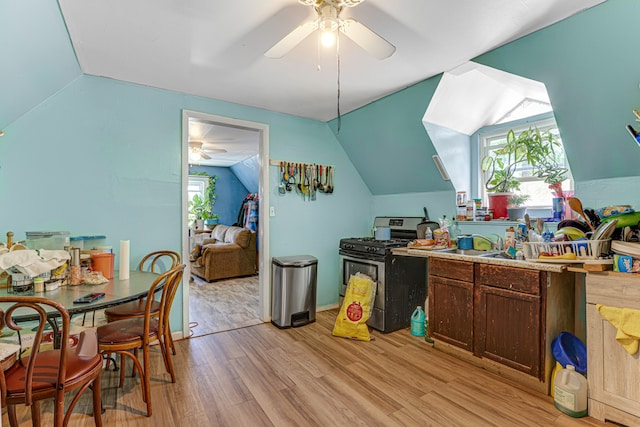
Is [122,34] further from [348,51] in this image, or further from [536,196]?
[536,196]

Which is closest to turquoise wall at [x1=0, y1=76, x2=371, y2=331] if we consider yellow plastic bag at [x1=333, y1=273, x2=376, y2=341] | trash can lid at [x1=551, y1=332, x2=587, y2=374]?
yellow plastic bag at [x1=333, y1=273, x2=376, y2=341]

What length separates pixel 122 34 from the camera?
203 centimetres

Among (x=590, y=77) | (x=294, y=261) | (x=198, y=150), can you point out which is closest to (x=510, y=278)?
(x=590, y=77)

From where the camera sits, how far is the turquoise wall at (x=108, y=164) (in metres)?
2.36

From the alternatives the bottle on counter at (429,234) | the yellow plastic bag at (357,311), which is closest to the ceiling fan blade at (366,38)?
the bottle on counter at (429,234)

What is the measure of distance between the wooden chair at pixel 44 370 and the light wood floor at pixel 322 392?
0.53 metres

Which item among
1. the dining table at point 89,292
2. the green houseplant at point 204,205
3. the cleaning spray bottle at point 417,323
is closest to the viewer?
the dining table at point 89,292

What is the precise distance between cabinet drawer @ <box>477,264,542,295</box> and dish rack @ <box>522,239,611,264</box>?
11 cm

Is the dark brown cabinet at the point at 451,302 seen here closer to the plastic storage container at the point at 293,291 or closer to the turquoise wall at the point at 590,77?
the turquoise wall at the point at 590,77

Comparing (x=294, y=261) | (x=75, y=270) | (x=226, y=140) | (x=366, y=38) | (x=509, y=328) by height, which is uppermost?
(x=226, y=140)

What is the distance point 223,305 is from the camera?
13.0 ft

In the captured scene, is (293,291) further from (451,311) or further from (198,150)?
(198,150)

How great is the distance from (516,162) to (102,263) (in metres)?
3.60

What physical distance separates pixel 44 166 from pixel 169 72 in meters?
1.22
